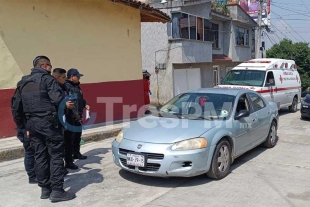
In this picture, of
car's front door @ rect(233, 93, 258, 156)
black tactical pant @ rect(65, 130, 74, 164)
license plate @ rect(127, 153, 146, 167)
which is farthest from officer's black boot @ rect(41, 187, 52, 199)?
car's front door @ rect(233, 93, 258, 156)

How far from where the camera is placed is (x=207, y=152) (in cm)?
511

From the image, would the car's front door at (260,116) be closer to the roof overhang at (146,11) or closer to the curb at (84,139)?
the curb at (84,139)

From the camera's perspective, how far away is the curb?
21.9ft

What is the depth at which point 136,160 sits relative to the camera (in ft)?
16.5

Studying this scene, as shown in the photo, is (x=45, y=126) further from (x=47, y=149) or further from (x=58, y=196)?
(x=58, y=196)

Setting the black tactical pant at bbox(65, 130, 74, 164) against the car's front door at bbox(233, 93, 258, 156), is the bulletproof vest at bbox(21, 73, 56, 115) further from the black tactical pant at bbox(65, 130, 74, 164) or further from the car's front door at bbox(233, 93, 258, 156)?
the car's front door at bbox(233, 93, 258, 156)

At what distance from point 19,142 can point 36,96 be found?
3408 mm

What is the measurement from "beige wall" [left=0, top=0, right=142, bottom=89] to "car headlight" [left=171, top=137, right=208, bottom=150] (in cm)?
460

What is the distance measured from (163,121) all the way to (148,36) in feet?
40.4

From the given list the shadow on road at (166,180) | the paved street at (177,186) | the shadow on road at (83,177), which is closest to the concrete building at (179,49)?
the paved street at (177,186)

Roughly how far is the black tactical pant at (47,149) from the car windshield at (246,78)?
913 centimetres

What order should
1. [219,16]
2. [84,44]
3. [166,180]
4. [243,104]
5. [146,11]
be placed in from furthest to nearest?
[219,16]
[146,11]
[84,44]
[243,104]
[166,180]

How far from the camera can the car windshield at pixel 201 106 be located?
600 centimetres

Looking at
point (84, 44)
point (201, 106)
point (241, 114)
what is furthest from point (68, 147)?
point (84, 44)
